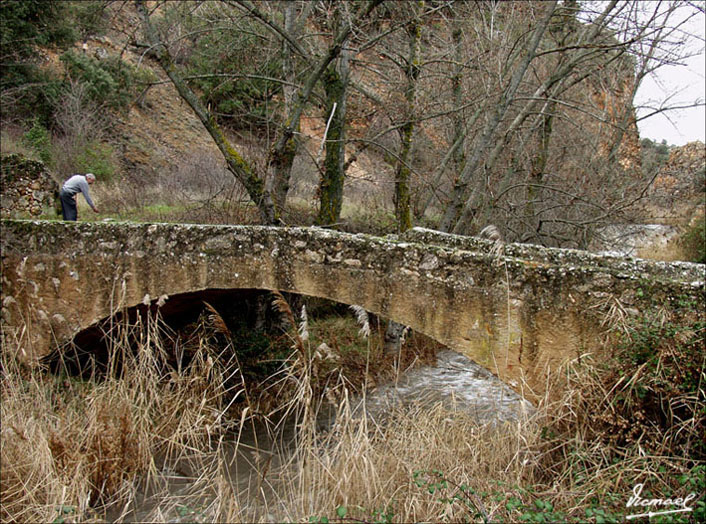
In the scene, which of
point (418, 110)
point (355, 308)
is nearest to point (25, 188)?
point (418, 110)

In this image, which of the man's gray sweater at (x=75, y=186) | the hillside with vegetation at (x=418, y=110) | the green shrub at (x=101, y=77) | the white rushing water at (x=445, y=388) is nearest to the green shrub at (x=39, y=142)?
the hillside with vegetation at (x=418, y=110)

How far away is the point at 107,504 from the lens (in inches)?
148

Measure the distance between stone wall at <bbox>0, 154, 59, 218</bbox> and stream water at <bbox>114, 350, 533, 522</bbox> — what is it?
8.07 metres

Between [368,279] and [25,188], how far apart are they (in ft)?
32.4

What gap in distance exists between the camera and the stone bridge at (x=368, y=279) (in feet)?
12.1

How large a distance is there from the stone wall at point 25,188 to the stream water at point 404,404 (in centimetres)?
807

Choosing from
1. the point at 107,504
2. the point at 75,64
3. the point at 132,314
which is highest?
the point at 75,64

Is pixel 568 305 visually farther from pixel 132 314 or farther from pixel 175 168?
pixel 175 168

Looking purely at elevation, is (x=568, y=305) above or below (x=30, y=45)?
below

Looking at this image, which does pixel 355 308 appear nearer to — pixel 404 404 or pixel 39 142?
pixel 404 404

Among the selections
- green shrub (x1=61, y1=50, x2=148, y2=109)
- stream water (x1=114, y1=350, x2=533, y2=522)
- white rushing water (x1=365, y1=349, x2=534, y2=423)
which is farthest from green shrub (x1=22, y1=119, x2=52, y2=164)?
white rushing water (x1=365, y1=349, x2=534, y2=423)

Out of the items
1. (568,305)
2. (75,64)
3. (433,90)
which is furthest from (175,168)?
(568,305)

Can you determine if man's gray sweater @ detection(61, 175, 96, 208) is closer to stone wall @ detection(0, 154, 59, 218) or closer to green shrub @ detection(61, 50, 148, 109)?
stone wall @ detection(0, 154, 59, 218)

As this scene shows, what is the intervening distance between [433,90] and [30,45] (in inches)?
508
